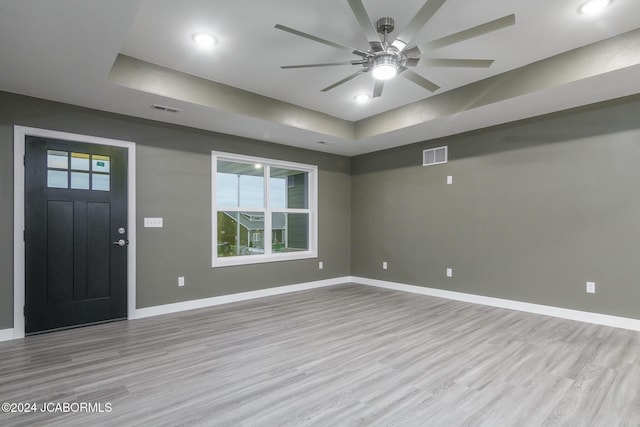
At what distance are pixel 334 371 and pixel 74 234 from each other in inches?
126

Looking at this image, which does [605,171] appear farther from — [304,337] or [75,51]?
[75,51]

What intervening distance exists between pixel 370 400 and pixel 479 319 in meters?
2.38

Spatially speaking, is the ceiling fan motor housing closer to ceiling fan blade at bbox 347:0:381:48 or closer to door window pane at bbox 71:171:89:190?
ceiling fan blade at bbox 347:0:381:48

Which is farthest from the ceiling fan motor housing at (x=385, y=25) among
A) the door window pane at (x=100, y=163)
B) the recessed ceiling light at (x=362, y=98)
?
the door window pane at (x=100, y=163)

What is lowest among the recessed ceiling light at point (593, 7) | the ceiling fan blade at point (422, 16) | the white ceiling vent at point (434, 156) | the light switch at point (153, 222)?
the light switch at point (153, 222)

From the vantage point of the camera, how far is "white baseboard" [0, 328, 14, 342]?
330 cm

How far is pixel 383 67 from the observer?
2.78 m

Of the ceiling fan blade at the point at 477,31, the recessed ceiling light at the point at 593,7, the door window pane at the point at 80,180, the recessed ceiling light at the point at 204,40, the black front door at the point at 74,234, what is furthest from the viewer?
the door window pane at the point at 80,180

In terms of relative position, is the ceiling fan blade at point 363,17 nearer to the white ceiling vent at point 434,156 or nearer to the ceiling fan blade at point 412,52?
the ceiling fan blade at point 412,52

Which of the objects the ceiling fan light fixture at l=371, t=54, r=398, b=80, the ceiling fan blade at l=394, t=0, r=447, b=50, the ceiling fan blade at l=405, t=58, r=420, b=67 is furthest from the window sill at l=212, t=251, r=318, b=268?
the ceiling fan blade at l=394, t=0, r=447, b=50

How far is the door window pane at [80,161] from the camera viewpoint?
12.2ft

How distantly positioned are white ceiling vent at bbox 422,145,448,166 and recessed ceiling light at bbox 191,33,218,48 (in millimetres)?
3664

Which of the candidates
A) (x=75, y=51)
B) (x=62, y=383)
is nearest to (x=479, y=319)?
(x=62, y=383)

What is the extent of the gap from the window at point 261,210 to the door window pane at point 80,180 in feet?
4.98
